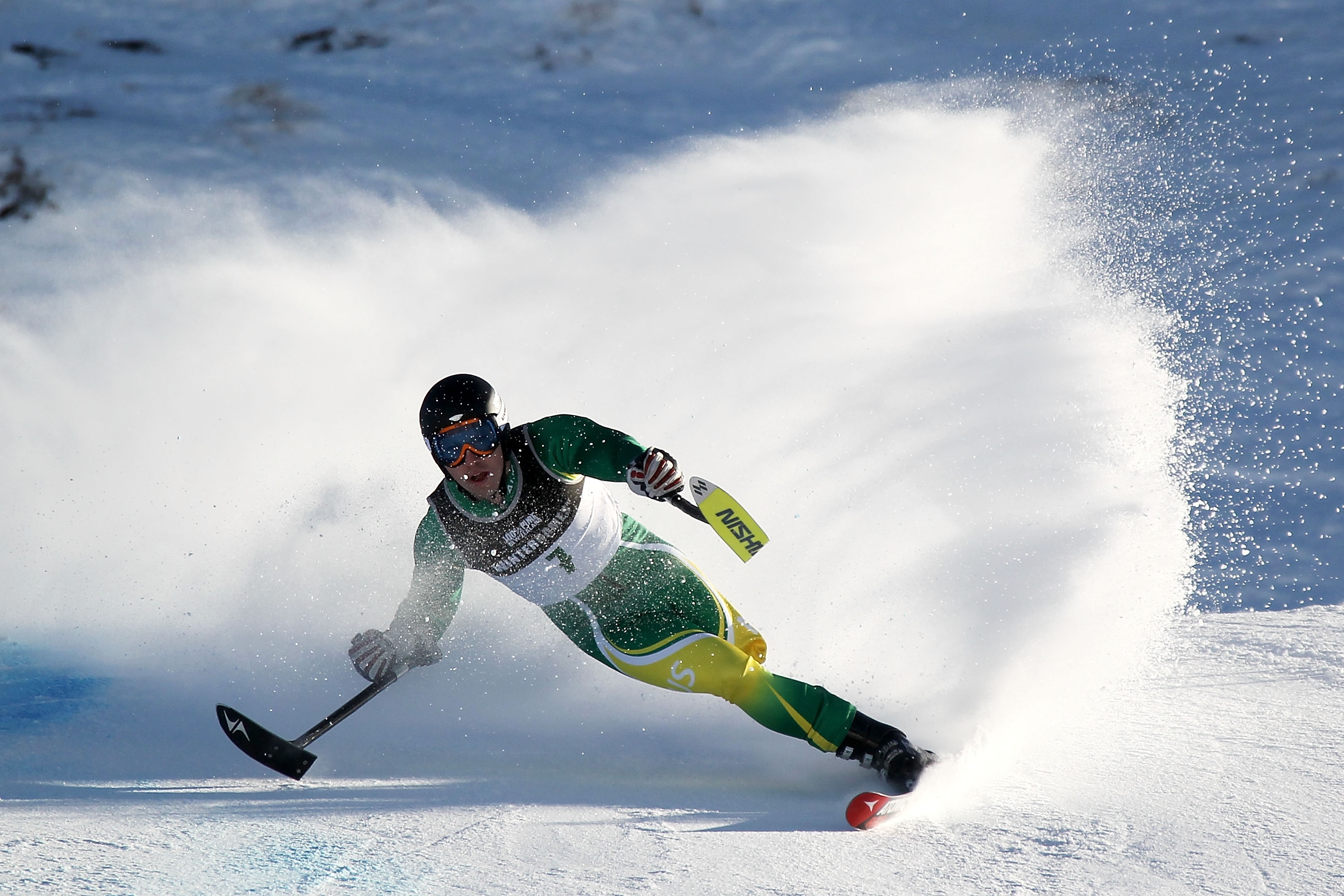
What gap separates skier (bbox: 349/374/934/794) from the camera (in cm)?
306

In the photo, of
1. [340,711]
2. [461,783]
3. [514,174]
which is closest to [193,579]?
[340,711]

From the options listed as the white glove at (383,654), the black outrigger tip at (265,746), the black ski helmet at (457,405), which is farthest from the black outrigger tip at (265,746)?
the black ski helmet at (457,405)

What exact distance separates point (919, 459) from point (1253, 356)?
6.27 metres

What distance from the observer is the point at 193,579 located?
517 cm

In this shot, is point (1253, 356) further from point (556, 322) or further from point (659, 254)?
point (556, 322)

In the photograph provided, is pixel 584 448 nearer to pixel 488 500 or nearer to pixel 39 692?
pixel 488 500

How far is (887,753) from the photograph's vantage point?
299cm

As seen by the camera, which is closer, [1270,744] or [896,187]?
[1270,744]

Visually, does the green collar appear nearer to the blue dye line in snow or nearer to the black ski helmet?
the black ski helmet

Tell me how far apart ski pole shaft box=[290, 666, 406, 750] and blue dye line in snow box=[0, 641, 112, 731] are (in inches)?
38.8

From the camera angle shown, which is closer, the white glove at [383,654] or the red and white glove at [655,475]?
the red and white glove at [655,475]

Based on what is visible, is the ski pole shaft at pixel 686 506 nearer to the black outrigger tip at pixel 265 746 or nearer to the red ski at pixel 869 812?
the red ski at pixel 869 812

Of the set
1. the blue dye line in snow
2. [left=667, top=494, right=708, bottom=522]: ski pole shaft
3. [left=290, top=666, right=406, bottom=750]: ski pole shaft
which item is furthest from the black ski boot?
the blue dye line in snow

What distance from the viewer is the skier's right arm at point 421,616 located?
3.40 meters
